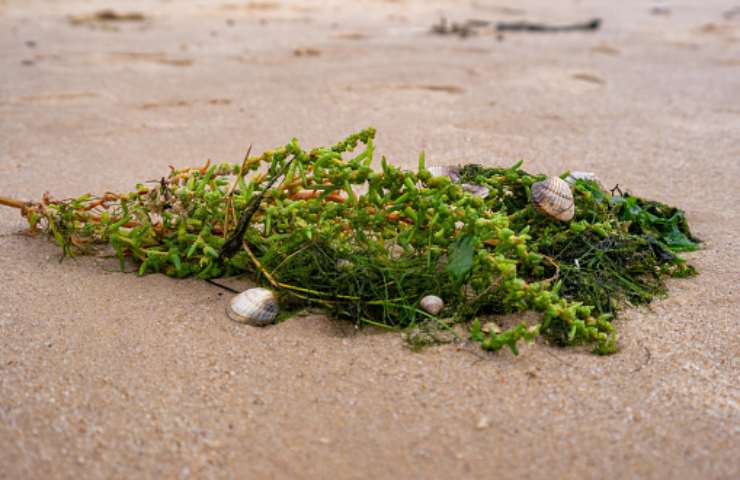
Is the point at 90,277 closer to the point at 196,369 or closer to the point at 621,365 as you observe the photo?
the point at 196,369

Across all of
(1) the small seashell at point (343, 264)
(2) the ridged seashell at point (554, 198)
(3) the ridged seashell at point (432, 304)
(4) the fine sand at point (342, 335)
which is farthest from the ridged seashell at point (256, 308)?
(2) the ridged seashell at point (554, 198)

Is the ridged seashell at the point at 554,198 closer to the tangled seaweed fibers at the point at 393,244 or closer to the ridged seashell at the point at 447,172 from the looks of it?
the tangled seaweed fibers at the point at 393,244

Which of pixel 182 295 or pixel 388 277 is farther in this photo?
pixel 182 295

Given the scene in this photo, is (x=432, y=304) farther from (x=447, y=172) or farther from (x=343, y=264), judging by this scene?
(x=447, y=172)

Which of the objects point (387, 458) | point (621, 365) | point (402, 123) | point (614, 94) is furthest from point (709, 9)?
point (387, 458)

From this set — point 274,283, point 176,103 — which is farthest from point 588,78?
point 274,283

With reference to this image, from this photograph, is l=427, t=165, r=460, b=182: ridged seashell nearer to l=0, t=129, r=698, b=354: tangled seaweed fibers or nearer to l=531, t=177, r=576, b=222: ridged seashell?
l=0, t=129, r=698, b=354: tangled seaweed fibers

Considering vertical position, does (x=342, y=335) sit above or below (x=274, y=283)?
below
